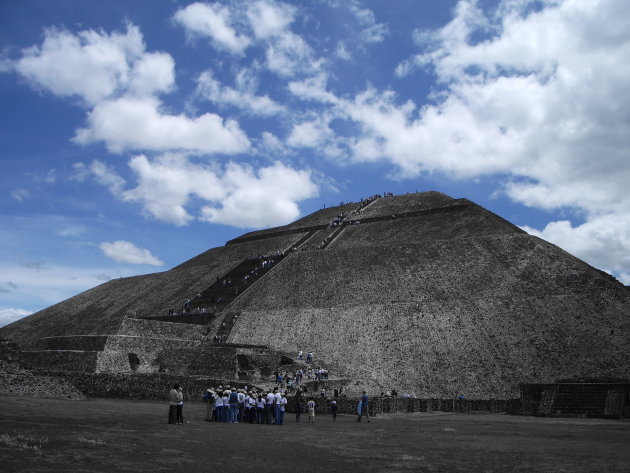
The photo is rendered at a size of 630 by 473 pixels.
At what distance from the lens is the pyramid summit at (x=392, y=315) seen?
29.8 m

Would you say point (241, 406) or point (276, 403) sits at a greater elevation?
point (276, 403)

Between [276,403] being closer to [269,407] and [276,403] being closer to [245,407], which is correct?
[269,407]

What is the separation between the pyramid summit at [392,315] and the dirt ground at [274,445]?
37.0ft

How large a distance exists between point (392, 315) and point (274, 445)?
23.4 meters

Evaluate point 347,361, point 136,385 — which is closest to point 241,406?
point 136,385

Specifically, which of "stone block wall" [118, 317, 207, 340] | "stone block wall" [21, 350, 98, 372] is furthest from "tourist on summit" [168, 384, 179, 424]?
"stone block wall" [118, 317, 207, 340]

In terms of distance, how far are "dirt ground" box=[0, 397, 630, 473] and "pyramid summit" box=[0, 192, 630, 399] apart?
1129 cm

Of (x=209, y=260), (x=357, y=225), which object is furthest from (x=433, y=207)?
(x=209, y=260)

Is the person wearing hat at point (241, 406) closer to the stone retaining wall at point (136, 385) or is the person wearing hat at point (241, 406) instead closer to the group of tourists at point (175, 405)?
the group of tourists at point (175, 405)

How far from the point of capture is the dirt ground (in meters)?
9.68

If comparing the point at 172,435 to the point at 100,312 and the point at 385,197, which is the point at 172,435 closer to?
the point at 100,312

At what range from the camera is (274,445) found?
12.9 metres

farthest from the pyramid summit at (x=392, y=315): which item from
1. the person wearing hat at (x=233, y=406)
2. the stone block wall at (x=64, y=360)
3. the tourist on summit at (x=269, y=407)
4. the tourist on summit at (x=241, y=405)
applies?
the person wearing hat at (x=233, y=406)

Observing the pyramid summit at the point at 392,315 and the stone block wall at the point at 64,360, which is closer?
the pyramid summit at the point at 392,315
